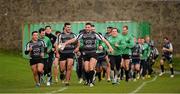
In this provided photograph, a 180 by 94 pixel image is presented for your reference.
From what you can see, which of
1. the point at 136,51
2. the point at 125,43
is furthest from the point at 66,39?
the point at 136,51

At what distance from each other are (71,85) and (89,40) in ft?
6.76

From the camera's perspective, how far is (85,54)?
23.1 metres

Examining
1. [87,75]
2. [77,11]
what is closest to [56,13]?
[77,11]

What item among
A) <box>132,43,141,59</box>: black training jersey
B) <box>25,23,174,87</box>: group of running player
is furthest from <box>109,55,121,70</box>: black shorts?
<box>132,43,141,59</box>: black training jersey

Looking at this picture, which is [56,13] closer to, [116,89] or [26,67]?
[26,67]

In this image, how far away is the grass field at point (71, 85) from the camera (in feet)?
68.2

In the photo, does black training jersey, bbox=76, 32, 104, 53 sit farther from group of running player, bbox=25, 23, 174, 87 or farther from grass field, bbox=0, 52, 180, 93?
grass field, bbox=0, 52, 180, 93

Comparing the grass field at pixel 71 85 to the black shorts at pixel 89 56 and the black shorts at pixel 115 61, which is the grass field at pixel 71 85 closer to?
the black shorts at pixel 115 61

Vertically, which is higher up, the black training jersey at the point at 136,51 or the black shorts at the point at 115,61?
the black training jersey at the point at 136,51

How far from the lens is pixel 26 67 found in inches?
1361

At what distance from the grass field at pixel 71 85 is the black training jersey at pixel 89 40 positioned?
1.19 meters

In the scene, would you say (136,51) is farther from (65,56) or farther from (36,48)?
(36,48)

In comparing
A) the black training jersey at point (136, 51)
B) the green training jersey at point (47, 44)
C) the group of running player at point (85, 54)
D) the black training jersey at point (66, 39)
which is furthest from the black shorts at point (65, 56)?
the black training jersey at point (136, 51)

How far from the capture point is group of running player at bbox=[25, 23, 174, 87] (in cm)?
2306
